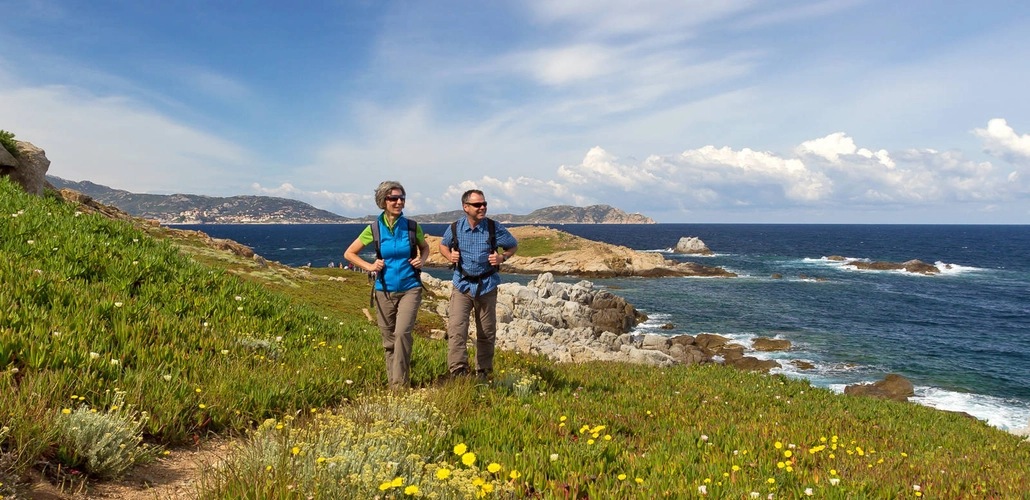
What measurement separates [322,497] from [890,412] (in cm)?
1204

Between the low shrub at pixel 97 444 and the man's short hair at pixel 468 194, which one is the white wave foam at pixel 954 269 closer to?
the man's short hair at pixel 468 194

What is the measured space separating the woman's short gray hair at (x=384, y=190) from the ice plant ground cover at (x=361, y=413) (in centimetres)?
233

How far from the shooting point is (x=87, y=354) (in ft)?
17.5

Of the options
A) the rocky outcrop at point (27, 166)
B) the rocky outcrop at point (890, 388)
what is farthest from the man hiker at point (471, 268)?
the rocky outcrop at point (890, 388)

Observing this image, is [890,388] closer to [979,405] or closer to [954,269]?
[979,405]

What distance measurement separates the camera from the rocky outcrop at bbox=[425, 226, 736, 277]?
81438mm

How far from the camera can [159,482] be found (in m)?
4.12

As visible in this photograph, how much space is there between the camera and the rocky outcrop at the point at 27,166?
17.7m

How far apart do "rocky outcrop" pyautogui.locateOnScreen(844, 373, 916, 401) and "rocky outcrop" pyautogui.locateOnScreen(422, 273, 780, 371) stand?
4932 mm

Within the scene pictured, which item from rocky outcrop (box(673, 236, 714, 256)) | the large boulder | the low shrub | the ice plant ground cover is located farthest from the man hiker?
rocky outcrop (box(673, 236, 714, 256))

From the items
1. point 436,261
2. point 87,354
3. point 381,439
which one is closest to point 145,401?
point 87,354

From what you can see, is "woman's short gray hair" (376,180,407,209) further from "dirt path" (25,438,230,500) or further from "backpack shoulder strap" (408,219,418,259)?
"dirt path" (25,438,230,500)

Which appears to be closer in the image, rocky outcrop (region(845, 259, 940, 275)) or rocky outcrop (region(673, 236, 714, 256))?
rocky outcrop (region(845, 259, 940, 275))

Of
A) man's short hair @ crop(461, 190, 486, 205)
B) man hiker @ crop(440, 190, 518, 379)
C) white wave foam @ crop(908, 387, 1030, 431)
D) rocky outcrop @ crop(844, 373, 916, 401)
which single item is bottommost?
white wave foam @ crop(908, 387, 1030, 431)
